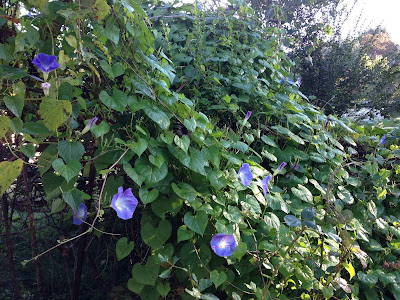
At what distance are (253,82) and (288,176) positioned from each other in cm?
65

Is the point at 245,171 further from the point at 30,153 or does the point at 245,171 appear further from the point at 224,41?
the point at 224,41

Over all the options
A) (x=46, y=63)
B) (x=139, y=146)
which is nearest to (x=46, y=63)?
(x=46, y=63)

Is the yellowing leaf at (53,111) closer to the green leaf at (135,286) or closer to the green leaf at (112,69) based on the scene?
the green leaf at (112,69)

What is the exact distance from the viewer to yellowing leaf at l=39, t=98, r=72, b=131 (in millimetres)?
972

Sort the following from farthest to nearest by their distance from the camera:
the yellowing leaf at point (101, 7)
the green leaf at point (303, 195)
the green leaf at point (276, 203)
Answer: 1. the green leaf at point (303, 195)
2. the green leaf at point (276, 203)
3. the yellowing leaf at point (101, 7)

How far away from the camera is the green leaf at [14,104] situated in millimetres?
977

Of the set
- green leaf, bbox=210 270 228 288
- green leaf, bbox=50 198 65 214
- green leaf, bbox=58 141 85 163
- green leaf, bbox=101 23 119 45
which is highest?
green leaf, bbox=101 23 119 45

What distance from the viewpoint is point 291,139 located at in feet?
6.40

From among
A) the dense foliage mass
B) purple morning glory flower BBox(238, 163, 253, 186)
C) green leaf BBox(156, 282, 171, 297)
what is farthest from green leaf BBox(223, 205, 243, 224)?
green leaf BBox(156, 282, 171, 297)

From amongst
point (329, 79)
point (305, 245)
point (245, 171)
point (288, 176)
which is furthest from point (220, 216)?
point (329, 79)

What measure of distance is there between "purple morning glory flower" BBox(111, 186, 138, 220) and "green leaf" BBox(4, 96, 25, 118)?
0.40m

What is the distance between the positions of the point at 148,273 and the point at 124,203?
301 mm

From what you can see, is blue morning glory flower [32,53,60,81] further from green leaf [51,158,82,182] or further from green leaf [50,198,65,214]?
green leaf [50,198,65,214]

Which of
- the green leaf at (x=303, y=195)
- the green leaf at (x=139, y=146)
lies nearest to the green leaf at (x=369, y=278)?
the green leaf at (x=303, y=195)
